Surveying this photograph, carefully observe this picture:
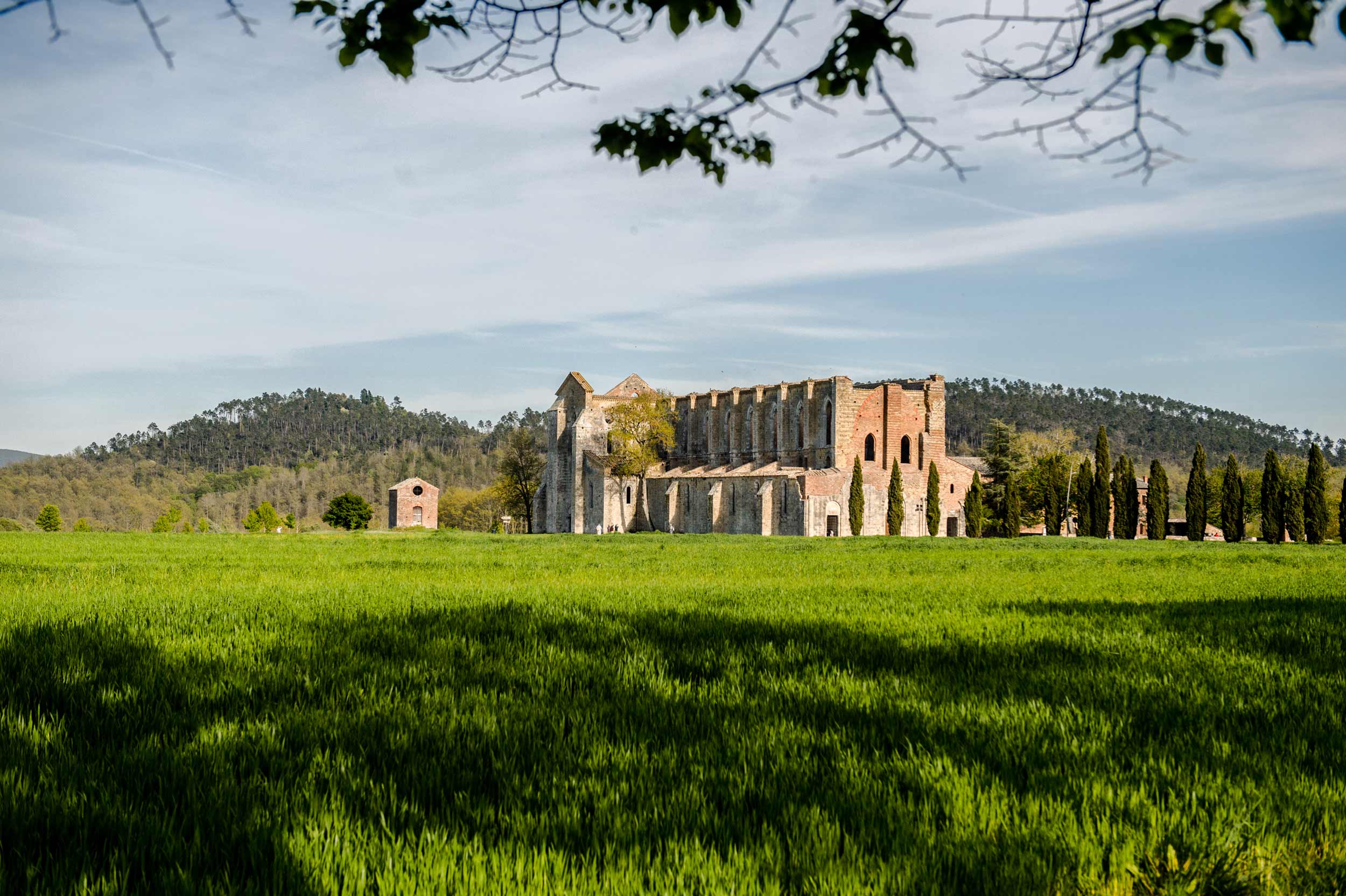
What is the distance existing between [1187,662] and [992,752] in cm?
308

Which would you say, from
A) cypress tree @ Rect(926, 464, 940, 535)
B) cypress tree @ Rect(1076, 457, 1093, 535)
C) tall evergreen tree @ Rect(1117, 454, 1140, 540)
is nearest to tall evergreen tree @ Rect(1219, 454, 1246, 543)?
tall evergreen tree @ Rect(1117, 454, 1140, 540)

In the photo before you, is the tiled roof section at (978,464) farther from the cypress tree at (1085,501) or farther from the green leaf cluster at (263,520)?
the green leaf cluster at (263,520)

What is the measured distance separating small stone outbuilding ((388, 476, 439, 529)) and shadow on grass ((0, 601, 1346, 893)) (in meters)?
71.7

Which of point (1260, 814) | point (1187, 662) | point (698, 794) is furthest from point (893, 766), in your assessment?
point (1187, 662)

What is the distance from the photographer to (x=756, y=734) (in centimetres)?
420

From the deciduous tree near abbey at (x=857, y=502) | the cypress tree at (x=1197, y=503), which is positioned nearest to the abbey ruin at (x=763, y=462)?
the deciduous tree near abbey at (x=857, y=502)

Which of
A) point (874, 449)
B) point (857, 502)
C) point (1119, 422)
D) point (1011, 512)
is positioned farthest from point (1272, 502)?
point (1119, 422)

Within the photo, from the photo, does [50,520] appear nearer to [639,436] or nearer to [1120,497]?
[639,436]

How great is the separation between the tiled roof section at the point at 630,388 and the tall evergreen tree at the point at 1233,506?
36.1 m

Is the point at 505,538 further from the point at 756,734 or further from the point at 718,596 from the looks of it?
the point at 756,734

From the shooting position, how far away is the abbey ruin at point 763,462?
54125mm

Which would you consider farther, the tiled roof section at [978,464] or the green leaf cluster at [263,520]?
the green leaf cluster at [263,520]

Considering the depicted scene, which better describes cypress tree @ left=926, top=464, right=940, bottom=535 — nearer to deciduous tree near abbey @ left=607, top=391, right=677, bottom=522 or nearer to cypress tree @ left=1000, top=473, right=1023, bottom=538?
cypress tree @ left=1000, top=473, right=1023, bottom=538

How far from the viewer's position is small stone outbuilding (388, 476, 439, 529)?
3002 inches
